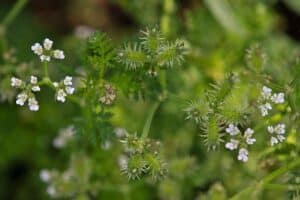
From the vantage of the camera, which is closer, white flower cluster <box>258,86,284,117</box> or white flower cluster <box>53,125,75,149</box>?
white flower cluster <box>258,86,284,117</box>

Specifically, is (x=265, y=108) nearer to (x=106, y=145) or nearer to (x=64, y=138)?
(x=106, y=145)

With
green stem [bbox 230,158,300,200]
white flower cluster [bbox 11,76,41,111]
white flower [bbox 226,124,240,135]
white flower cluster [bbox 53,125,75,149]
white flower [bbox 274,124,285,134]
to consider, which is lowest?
green stem [bbox 230,158,300,200]

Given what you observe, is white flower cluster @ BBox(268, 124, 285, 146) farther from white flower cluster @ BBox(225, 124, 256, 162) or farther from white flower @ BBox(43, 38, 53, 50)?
white flower @ BBox(43, 38, 53, 50)

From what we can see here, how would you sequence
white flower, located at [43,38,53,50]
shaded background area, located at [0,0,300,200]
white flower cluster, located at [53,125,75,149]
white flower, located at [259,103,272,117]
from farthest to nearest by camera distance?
shaded background area, located at [0,0,300,200] < white flower cluster, located at [53,125,75,149] < white flower, located at [43,38,53,50] < white flower, located at [259,103,272,117]

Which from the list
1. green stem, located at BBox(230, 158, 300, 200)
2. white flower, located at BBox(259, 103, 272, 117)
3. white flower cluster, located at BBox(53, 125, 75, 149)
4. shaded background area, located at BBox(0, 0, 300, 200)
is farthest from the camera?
shaded background area, located at BBox(0, 0, 300, 200)

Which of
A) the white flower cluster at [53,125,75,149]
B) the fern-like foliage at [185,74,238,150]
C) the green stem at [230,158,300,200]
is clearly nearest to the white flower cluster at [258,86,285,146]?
the fern-like foliage at [185,74,238,150]

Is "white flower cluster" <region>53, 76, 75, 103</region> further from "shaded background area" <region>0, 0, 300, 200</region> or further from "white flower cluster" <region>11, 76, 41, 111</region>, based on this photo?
"shaded background area" <region>0, 0, 300, 200</region>

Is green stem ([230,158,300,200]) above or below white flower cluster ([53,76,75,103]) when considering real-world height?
below
